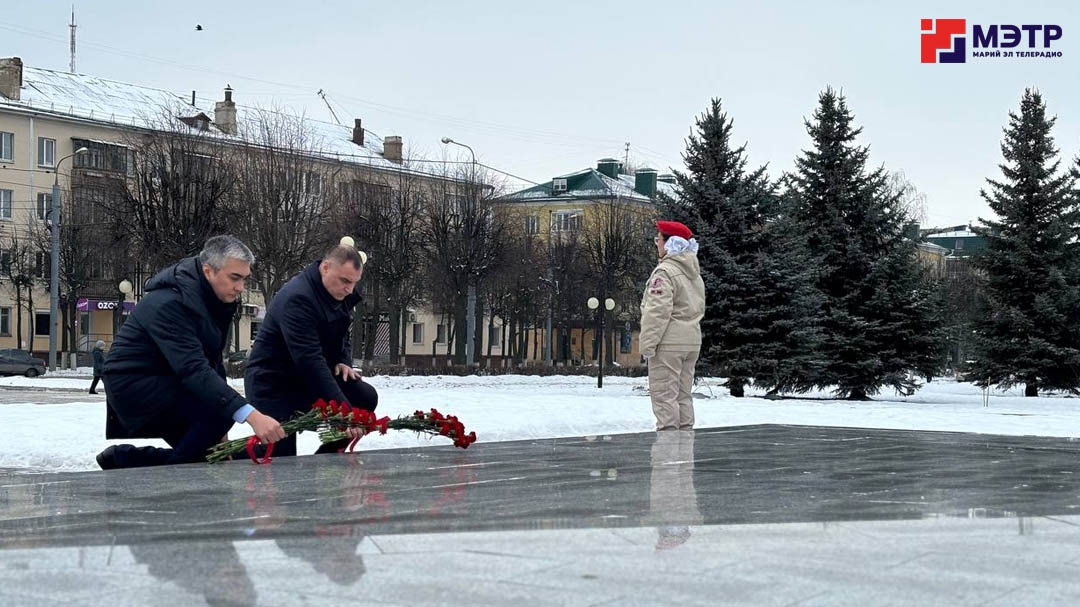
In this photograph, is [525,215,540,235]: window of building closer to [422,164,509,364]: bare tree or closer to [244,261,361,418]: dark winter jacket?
[422,164,509,364]: bare tree

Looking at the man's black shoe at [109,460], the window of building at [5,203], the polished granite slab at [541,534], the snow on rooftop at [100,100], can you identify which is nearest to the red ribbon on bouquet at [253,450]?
the polished granite slab at [541,534]

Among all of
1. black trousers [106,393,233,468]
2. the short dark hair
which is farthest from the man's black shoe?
the short dark hair

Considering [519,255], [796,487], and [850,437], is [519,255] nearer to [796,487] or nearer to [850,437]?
[850,437]

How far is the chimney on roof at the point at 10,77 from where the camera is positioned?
209 feet

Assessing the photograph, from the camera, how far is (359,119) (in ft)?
272

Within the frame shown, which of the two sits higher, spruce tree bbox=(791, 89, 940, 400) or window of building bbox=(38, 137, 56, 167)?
window of building bbox=(38, 137, 56, 167)

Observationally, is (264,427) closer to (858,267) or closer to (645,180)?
(858,267)

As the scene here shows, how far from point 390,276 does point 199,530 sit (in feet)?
152

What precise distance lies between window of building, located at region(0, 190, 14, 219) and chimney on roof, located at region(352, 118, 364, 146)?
73.8 ft

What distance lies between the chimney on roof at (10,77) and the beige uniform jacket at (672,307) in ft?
193

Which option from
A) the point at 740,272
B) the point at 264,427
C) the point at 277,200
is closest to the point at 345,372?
the point at 264,427

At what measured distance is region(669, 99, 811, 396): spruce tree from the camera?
28750mm

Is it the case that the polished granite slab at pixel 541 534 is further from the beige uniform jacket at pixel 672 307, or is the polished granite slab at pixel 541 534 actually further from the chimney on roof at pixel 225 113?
the chimney on roof at pixel 225 113

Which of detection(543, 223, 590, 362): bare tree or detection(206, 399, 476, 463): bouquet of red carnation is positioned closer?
detection(206, 399, 476, 463): bouquet of red carnation
